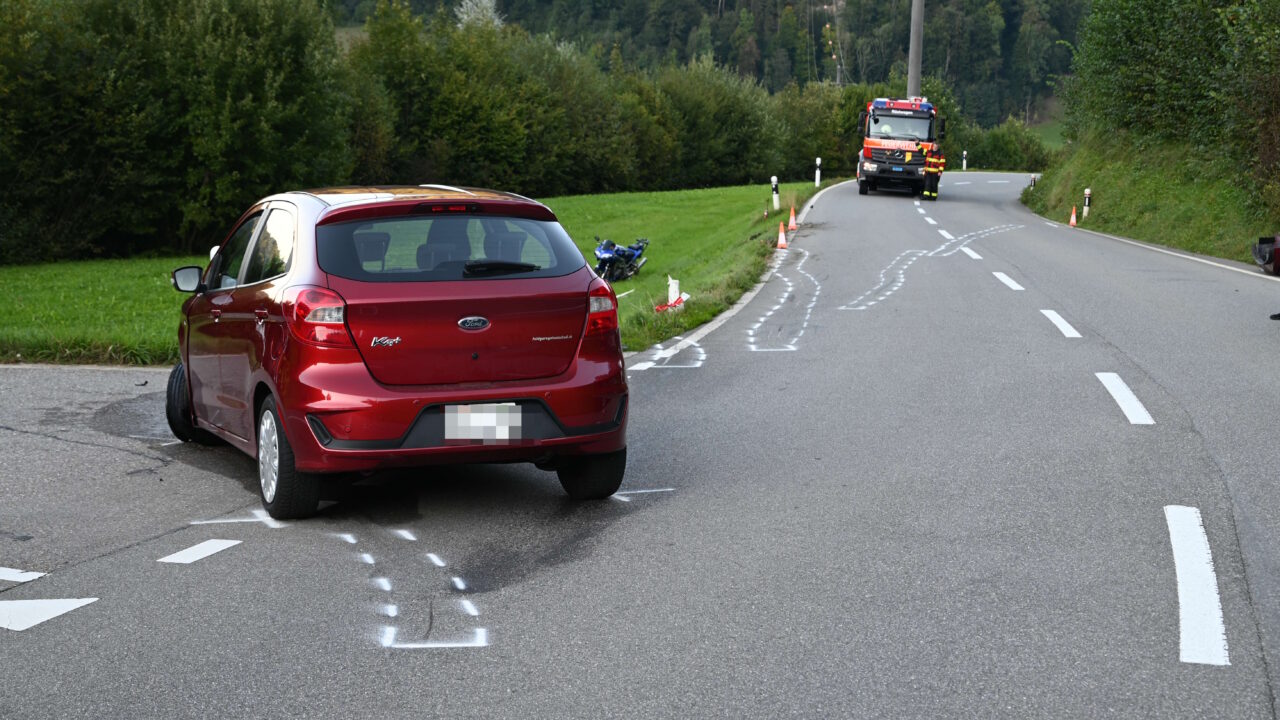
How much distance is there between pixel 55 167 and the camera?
110ft

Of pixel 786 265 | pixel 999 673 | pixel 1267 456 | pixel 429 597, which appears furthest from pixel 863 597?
pixel 786 265

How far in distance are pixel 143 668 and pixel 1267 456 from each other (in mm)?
5885

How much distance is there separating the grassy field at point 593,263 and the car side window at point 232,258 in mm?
4862

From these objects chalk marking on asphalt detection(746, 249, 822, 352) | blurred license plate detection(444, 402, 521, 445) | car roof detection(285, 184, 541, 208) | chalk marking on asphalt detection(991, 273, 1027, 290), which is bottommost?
chalk marking on asphalt detection(746, 249, 822, 352)

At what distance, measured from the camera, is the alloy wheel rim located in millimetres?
6254

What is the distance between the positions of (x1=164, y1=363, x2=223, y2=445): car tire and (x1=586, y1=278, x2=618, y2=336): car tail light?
3020mm

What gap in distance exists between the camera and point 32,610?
4895 mm

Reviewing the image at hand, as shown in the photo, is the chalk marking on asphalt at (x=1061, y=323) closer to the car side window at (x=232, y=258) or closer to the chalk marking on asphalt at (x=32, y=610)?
the car side window at (x=232, y=258)

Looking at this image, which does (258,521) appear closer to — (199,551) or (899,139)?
(199,551)

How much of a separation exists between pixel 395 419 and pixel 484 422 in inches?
15.9

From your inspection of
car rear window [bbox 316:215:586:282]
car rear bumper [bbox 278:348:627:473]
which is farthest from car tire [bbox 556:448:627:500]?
car rear window [bbox 316:215:586:282]

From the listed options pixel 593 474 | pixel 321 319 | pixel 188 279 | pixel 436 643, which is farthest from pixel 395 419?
pixel 188 279

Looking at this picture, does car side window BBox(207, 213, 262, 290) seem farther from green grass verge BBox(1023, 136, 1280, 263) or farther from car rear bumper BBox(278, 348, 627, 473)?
green grass verge BBox(1023, 136, 1280, 263)

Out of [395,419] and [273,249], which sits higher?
[273,249]
